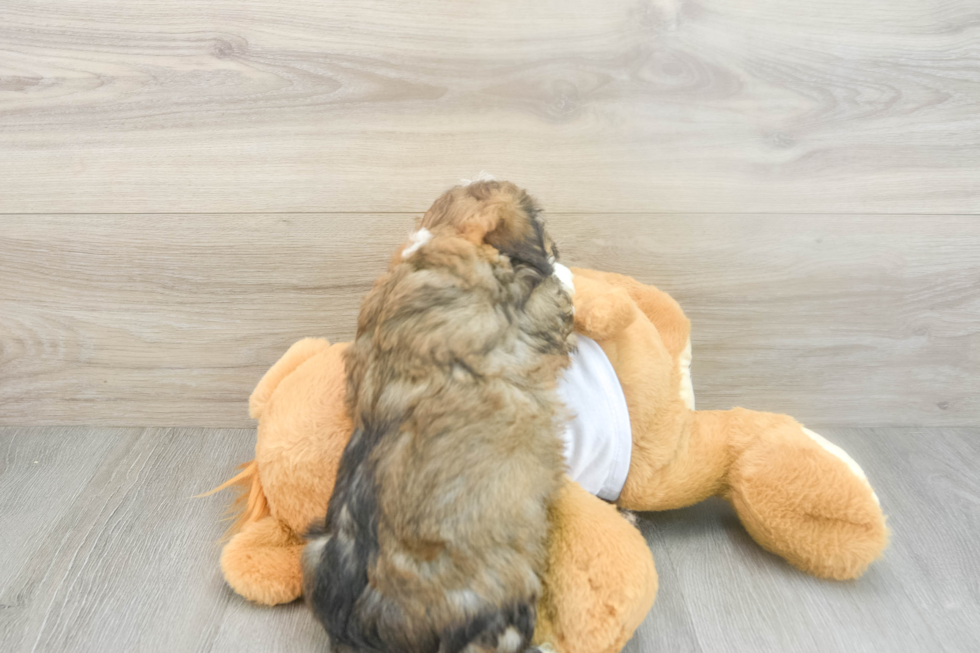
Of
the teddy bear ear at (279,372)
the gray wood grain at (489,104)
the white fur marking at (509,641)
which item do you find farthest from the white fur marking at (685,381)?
the teddy bear ear at (279,372)

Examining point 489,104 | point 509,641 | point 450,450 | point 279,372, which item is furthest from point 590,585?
point 489,104

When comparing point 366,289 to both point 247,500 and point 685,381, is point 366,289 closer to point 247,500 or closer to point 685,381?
point 247,500

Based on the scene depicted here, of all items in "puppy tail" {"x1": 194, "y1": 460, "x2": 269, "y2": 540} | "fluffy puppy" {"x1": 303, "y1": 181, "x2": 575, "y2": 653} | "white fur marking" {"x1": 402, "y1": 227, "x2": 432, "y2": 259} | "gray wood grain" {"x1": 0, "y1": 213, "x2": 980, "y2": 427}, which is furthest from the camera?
"gray wood grain" {"x1": 0, "y1": 213, "x2": 980, "y2": 427}

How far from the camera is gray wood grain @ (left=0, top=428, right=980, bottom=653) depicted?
2.52 ft

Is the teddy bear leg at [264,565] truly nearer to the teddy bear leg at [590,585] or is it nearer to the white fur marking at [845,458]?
the teddy bear leg at [590,585]

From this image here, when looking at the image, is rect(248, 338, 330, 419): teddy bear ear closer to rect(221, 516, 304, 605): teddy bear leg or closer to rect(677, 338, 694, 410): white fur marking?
rect(221, 516, 304, 605): teddy bear leg

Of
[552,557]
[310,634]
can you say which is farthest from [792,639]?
[310,634]

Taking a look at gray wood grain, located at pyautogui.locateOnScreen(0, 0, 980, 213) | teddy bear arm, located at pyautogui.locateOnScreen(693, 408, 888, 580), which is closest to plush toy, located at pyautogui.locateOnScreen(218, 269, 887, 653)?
teddy bear arm, located at pyautogui.locateOnScreen(693, 408, 888, 580)

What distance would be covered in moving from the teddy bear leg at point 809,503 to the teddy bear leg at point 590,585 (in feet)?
0.67

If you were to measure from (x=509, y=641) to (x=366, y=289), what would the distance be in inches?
23.4

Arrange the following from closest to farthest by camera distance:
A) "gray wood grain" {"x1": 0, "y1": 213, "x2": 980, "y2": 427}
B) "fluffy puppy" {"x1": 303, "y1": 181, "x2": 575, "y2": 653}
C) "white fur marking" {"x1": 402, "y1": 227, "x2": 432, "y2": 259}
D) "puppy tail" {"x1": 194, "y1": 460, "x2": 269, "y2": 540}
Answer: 1. "fluffy puppy" {"x1": 303, "y1": 181, "x2": 575, "y2": 653}
2. "white fur marking" {"x1": 402, "y1": 227, "x2": 432, "y2": 259}
3. "puppy tail" {"x1": 194, "y1": 460, "x2": 269, "y2": 540}
4. "gray wood grain" {"x1": 0, "y1": 213, "x2": 980, "y2": 427}

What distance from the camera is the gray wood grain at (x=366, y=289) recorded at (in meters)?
1.03

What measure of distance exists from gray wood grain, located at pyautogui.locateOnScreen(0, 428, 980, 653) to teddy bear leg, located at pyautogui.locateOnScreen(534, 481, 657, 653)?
107mm

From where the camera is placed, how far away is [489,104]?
3.18 feet
